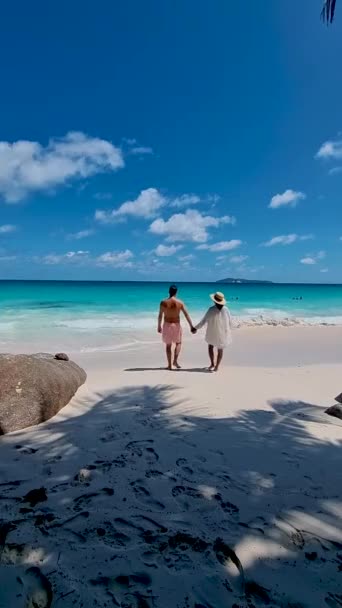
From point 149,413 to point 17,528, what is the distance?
8.21ft

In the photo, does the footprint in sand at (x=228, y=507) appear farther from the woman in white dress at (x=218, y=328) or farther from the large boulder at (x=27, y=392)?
the woman in white dress at (x=218, y=328)

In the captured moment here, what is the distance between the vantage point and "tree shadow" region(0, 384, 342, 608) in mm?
1897

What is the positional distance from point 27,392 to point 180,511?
2.64 meters

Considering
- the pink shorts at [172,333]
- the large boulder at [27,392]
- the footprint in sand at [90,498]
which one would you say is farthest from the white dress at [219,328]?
the footprint in sand at [90,498]

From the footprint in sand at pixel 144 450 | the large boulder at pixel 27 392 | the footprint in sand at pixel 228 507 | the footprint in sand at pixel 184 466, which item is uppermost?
the large boulder at pixel 27 392

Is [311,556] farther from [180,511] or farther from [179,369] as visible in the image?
[179,369]

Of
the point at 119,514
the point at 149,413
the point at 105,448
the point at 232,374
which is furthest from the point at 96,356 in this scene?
the point at 119,514

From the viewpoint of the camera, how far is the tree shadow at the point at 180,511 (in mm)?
1897

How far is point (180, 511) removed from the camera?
2547 millimetres

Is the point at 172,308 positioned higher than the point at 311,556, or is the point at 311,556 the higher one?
the point at 172,308

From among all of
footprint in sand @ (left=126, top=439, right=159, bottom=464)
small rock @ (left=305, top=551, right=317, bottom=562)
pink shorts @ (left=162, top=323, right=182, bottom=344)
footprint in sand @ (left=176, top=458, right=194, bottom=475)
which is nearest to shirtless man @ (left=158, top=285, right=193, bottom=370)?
pink shorts @ (left=162, top=323, right=182, bottom=344)

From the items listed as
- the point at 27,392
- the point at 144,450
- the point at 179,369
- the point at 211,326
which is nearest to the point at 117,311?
the point at 179,369

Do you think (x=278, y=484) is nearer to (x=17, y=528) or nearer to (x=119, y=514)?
(x=119, y=514)

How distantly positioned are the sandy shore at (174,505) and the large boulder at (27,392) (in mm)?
188
